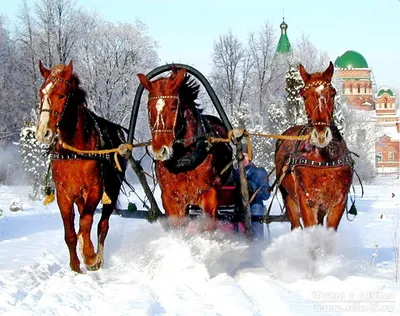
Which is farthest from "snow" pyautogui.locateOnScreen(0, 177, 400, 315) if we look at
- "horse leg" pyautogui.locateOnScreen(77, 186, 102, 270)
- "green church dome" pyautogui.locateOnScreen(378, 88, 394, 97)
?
"green church dome" pyautogui.locateOnScreen(378, 88, 394, 97)

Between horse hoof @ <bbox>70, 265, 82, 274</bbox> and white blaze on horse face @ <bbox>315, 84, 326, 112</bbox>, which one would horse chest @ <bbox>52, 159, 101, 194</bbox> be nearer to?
horse hoof @ <bbox>70, 265, 82, 274</bbox>

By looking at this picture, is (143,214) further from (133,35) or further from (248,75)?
(248,75)

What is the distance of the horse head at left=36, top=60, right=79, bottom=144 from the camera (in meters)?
6.20

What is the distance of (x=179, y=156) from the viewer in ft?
21.2

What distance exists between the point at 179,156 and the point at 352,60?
6407cm

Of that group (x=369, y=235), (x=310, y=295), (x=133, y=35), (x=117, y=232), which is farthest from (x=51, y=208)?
(x=133, y=35)

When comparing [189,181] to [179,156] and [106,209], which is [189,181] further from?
[106,209]

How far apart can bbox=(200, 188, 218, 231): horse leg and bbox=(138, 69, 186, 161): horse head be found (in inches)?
29.9

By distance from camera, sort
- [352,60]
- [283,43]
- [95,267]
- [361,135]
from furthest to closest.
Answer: [352,60]
[283,43]
[361,135]
[95,267]

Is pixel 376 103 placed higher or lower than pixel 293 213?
higher

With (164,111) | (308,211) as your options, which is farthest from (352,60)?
(164,111)

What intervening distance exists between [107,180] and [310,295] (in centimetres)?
301

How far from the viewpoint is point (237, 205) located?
7602mm

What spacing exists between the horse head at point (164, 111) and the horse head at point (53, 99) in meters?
0.86
